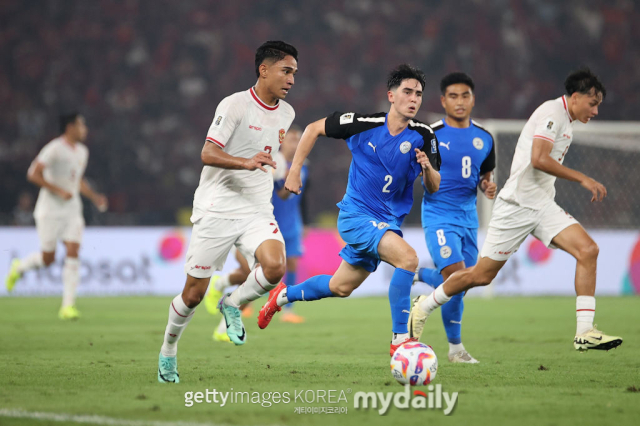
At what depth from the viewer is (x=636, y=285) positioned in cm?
1473

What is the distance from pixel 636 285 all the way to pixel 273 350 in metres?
9.76

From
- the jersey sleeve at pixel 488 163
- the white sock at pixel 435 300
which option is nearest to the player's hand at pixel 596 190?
the jersey sleeve at pixel 488 163

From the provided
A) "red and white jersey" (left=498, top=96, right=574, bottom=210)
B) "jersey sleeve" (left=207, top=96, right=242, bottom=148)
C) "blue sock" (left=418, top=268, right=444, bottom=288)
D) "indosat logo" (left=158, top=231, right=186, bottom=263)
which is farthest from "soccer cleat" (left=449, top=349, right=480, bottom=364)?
"indosat logo" (left=158, top=231, right=186, bottom=263)

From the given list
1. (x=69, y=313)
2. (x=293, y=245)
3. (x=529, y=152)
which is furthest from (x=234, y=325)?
(x=69, y=313)

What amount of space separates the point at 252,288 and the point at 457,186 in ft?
6.99

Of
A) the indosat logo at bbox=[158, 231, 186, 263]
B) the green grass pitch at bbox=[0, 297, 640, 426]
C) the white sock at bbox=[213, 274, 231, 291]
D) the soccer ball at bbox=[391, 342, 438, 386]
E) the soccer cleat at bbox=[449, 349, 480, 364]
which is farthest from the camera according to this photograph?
the indosat logo at bbox=[158, 231, 186, 263]

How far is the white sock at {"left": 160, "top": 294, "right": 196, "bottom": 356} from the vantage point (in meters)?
5.32

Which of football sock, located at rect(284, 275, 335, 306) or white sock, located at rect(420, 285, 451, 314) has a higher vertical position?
football sock, located at rect(284, 275, 335, 306)

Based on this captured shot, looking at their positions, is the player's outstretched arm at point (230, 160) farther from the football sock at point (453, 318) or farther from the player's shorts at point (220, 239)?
the football sock at point (453, 318)

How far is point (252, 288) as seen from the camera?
228 inches

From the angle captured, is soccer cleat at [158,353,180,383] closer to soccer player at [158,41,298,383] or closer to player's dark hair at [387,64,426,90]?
soccer player at [158,41,298,383]

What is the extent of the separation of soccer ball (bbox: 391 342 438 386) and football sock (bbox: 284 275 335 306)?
132 centimetres

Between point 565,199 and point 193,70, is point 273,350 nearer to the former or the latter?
point 565,199

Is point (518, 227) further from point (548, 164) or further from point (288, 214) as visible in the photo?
point (288, 214)
